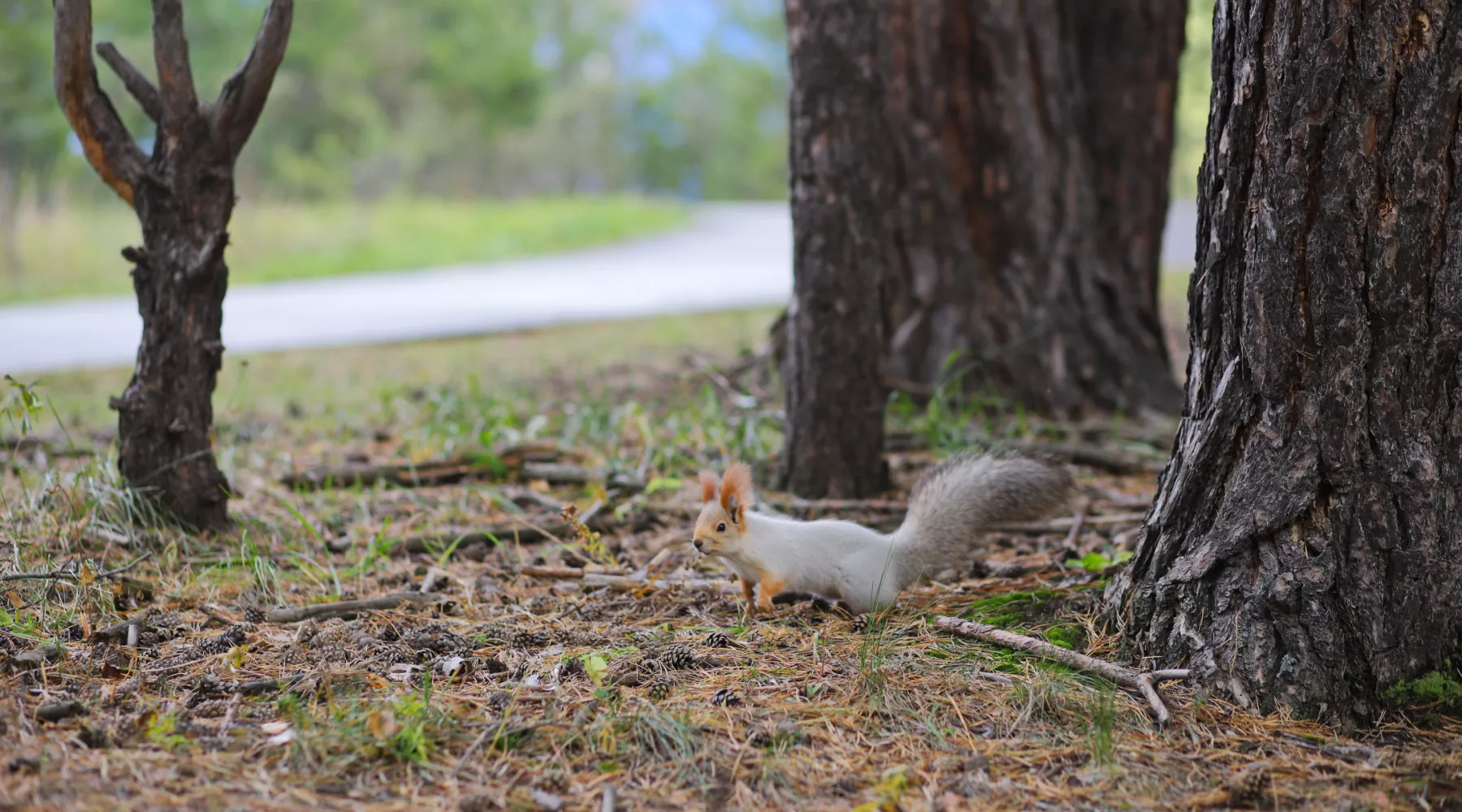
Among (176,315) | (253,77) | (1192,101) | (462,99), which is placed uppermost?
(462,99)

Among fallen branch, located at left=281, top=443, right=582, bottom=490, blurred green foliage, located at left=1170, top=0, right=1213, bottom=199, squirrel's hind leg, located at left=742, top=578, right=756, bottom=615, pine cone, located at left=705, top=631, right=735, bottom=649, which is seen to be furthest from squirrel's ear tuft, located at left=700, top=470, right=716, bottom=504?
blurred green foliage, located at left=1170, top=0, right=1213, bottom=199

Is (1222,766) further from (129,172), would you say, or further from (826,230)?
(129,172)

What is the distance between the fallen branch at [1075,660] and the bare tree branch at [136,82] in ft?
8.50

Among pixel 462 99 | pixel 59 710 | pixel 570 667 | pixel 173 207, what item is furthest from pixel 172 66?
pixel 462 99

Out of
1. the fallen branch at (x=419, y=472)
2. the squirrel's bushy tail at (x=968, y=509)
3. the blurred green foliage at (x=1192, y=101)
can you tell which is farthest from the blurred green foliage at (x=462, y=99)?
the blurred green foliage at (x=1192, y=101)

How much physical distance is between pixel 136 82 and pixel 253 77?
1.02 ft

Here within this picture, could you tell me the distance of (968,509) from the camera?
3025 millimetres

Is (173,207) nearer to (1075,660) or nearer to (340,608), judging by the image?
(340,608)

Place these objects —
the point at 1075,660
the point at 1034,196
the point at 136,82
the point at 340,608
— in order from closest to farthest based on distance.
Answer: the point at 1075,660, the point at 340,608, the point at 136,82, the point at 1034,196

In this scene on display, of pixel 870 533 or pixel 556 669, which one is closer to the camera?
pixel 556 669

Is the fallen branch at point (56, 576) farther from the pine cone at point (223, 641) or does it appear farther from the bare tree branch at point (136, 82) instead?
the bare tree branch at point (136, 82)

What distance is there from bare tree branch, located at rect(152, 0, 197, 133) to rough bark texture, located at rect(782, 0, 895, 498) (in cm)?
189

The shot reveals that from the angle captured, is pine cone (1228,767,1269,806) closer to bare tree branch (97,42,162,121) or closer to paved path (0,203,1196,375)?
bare tree branch (97,42,162,121)

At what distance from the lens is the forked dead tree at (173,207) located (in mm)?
3199
